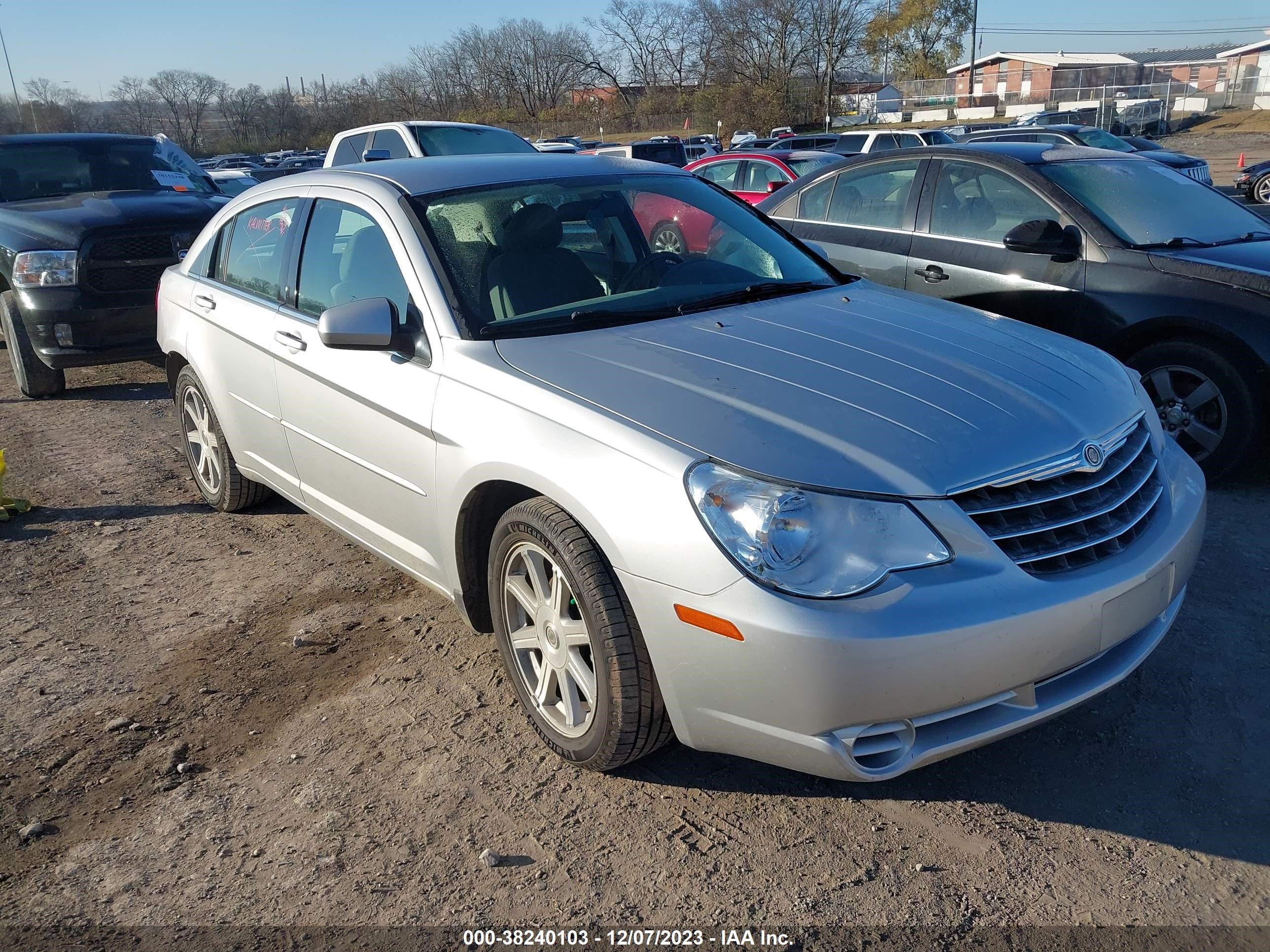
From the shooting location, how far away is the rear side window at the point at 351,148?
12773 millimetres

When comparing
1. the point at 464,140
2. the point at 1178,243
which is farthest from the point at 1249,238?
the point at 464,140

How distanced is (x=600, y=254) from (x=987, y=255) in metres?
2.87

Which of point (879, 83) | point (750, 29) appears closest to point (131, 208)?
point (750, 29)

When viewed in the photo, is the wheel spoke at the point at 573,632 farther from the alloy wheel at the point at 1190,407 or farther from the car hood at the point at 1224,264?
the car hood at the point at 1224,264

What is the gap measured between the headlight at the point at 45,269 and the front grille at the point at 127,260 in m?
0.09

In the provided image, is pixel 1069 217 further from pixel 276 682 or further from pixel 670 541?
pixel 276 682

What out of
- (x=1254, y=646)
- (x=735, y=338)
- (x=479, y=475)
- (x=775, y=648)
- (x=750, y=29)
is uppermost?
(x=750, y=29)

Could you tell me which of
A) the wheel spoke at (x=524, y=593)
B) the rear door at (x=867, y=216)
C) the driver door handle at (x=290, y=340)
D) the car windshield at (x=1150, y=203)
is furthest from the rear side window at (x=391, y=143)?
the wheel spoke at (x=524, y=593)

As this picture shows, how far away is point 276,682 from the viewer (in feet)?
11.8

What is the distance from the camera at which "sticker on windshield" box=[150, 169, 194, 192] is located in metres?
8.87

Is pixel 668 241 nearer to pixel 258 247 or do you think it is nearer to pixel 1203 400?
pixel 258 247

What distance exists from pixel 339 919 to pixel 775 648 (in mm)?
1244

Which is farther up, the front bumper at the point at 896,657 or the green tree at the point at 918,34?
the green tree at the point at 918,34

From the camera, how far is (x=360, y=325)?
10.5ft
